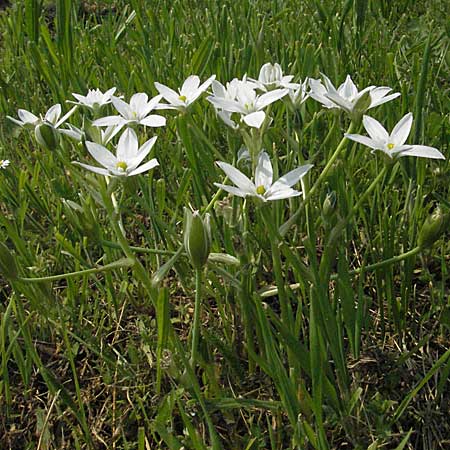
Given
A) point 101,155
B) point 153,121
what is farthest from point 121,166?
point 153,121

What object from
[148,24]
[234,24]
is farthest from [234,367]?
[148,24]

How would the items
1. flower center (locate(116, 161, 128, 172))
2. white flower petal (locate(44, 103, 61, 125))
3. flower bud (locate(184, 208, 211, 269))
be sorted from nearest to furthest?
flower bud (locate(184, 208, 211, 269)) < flower center (locate(116, 161, 128, 172)) < white flower petal (locate(44, 103, 61, 125))

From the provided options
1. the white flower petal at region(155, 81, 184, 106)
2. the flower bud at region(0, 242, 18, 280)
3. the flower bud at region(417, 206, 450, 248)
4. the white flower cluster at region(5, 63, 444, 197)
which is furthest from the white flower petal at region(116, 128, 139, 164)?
the flower bud at region(417, 206, 450, 248)

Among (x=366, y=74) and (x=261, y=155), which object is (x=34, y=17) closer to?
(x=366, y=74)

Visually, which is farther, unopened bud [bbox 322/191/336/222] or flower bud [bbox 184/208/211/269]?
unopened bud [bbox 322/191/336/222]

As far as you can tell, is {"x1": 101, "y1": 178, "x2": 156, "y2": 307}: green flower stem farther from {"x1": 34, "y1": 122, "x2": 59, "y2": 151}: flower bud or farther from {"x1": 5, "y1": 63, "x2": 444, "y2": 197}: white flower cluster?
{"x1": 34, "y1": 122, "x2": 59, "y2": 151}: flower bud

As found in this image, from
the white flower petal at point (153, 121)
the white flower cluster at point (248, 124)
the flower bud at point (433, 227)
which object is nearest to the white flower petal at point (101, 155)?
the white flower cluster at point (248, 124)

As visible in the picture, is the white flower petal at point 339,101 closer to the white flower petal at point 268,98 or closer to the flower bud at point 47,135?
the white flower petal at point 268,98
